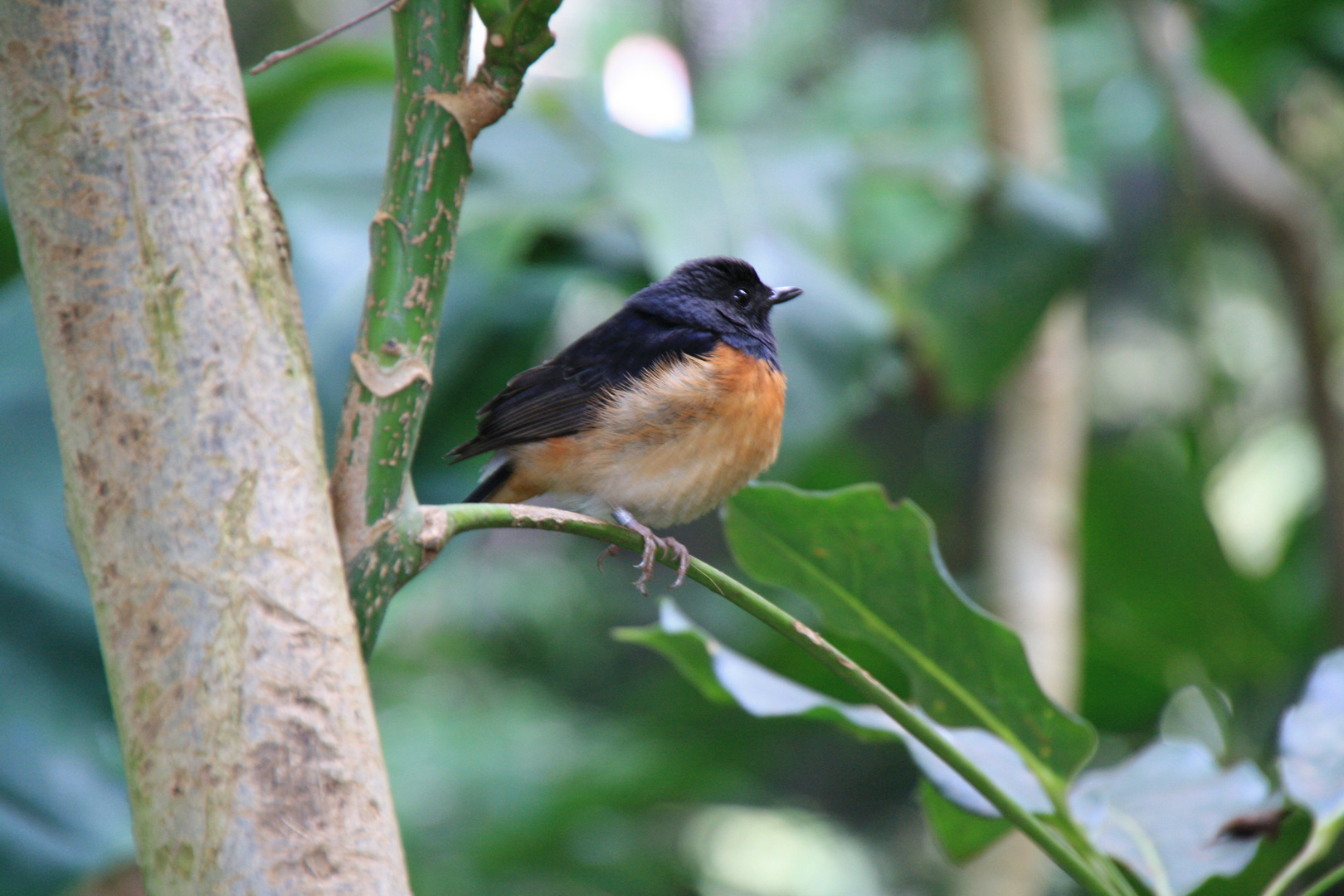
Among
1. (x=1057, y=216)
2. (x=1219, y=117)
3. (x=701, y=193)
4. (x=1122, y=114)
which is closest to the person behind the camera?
(x=701, y=193)

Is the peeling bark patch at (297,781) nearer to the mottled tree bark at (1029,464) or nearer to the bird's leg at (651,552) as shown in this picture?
the bird's leg at (651,552)

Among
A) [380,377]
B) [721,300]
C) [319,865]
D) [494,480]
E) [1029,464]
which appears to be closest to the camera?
[319,865]

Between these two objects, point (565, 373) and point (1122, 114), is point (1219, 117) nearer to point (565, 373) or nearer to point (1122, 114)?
point (1122, 114)

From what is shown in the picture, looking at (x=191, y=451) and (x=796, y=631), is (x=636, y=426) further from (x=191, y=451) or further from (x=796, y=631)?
(x=191, y=451)

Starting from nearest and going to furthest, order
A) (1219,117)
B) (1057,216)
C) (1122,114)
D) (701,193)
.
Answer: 1. (701,193)
2. (1057,216)
3. (1219,117)
4. (1122,114)

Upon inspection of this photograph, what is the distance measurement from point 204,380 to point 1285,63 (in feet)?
17.9

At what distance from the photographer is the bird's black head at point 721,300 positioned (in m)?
2.45

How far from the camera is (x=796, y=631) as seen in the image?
44.3 inches

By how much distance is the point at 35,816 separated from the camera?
7.61 feet

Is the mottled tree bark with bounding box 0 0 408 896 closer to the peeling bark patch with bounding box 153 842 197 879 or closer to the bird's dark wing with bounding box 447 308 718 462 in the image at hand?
the peeling bark patch with bounding box 153 842 197 879

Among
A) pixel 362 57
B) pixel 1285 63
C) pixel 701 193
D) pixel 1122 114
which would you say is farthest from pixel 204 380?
pixel 1285 63

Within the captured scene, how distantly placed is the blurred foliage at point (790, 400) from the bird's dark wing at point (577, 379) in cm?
40

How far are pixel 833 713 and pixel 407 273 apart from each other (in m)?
0.96

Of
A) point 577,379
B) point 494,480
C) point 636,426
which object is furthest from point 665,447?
point 494,480
